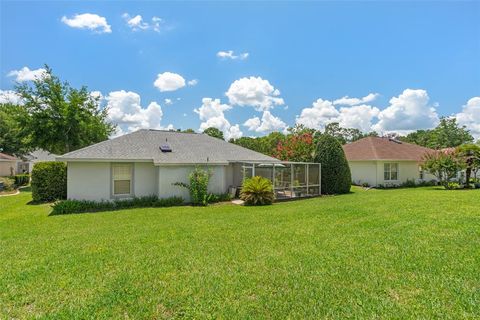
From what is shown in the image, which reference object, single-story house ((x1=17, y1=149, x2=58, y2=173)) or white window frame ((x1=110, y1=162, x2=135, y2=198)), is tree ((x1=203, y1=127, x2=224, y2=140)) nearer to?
single-story house ((x1=17, y1=149, x2=58, y2=173))

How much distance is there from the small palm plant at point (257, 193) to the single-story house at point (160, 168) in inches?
52.1

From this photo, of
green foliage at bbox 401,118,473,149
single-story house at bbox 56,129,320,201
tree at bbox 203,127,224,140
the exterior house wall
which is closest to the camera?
single-story house at bbox 56,129,320,201

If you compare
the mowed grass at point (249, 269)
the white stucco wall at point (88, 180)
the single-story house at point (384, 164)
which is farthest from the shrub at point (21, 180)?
the single-story house at point (384, 164)

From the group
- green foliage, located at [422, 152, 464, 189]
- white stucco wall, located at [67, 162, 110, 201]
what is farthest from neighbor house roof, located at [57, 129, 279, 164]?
green foliage, located at [422, 152, 464, 189]

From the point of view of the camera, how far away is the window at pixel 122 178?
12.8 metres

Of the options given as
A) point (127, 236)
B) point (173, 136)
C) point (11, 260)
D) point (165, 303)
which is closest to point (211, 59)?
point (173, 136)

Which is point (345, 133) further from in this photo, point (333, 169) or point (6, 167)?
point (6, 167)

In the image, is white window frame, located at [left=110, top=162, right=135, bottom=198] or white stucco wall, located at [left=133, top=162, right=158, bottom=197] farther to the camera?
white stucco wall, located at [left=133, top=162, right=158, bottom=197]

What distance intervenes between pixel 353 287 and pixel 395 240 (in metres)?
2.82

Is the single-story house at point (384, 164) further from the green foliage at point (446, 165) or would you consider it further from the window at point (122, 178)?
the window at point (122, 178)

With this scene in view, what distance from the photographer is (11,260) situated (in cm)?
516

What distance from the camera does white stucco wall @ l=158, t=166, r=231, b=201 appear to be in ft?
43.0

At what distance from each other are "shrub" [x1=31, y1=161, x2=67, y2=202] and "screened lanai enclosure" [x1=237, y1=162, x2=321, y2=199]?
9675 mm

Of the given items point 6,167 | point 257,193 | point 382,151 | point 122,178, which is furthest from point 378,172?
point 6,167
